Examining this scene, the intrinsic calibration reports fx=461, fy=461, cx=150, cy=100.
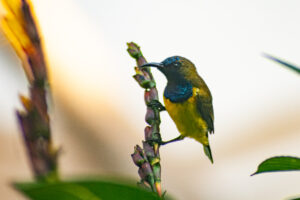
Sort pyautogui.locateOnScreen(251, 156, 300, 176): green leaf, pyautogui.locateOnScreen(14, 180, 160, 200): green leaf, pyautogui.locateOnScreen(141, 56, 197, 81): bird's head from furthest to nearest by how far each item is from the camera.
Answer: pyautogui.locateOnScreen(141, 56, 197, 81): bird's head < pyautogui.locateOnScreen(251, 156, 300, 176): green leaf < pyautogui.locateOnScreen(14, 180, 160, 200): green leaf

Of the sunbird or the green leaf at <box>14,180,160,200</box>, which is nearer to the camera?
the green leaf at <box>14,180,160,200</box>

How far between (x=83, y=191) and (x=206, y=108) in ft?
1.39

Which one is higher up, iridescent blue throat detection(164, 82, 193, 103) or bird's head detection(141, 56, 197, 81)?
bird's head detection(141, 56, 197, 81)

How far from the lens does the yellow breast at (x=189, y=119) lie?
22.9 inches

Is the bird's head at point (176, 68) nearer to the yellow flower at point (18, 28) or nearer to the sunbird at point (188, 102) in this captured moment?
the sunbird at point (188, 102)

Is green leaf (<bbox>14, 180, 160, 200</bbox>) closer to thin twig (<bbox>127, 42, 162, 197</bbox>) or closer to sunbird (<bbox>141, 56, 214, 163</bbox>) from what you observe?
thin twig (<bbox>127, 42, 162, 197</bbox>)

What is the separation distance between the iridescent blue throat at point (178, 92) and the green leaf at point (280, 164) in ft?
0.85

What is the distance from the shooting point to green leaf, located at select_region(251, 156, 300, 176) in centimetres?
29

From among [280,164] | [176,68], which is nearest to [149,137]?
[280,164]

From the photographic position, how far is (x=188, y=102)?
63cm

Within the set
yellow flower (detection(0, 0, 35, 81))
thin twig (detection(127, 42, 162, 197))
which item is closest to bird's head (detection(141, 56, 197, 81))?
thin twig (detection(127, 42, 162, 197))

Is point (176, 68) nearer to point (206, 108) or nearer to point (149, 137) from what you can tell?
point (206, 108)

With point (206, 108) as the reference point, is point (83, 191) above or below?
below

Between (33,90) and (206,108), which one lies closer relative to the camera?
(33,90)
